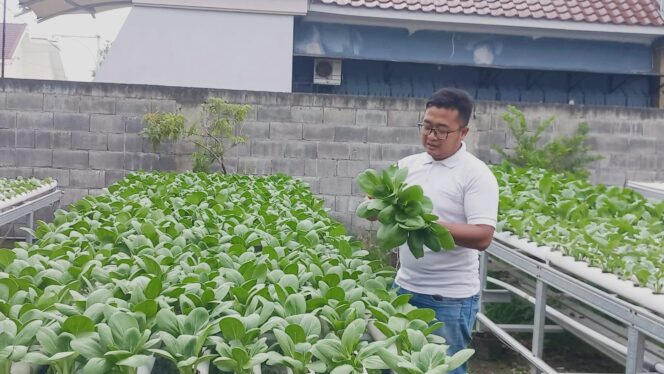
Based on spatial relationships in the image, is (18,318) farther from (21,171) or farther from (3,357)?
(21,171)

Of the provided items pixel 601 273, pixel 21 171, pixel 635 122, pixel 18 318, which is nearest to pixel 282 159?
pixel 21 171

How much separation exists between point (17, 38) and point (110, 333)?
29724 millimetres

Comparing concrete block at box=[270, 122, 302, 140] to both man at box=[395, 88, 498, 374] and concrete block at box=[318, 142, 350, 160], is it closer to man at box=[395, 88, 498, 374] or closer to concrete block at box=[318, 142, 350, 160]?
concrete block at box=[318, 142, 350, 160]

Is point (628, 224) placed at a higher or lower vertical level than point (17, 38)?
lower

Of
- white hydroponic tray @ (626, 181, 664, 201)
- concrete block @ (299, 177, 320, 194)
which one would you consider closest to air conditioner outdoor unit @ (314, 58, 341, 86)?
concrete block @ (299, 177, 320, 194)

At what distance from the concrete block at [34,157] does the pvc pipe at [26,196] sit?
55 cm

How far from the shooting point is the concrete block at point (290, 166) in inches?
336

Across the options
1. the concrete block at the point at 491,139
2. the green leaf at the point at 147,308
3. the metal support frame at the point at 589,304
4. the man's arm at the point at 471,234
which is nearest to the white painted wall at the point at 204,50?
the concrete block at the point at 491,139

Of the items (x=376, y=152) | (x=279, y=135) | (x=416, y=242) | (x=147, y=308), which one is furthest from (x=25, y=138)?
(x=147, y=308)

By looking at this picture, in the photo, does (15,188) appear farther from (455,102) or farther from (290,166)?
(455,102)

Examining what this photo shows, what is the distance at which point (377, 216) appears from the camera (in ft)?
8.32

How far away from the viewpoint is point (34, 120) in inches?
325

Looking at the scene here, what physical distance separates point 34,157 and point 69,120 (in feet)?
1.90

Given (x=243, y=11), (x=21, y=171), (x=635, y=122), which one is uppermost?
(x=243, y=11)
